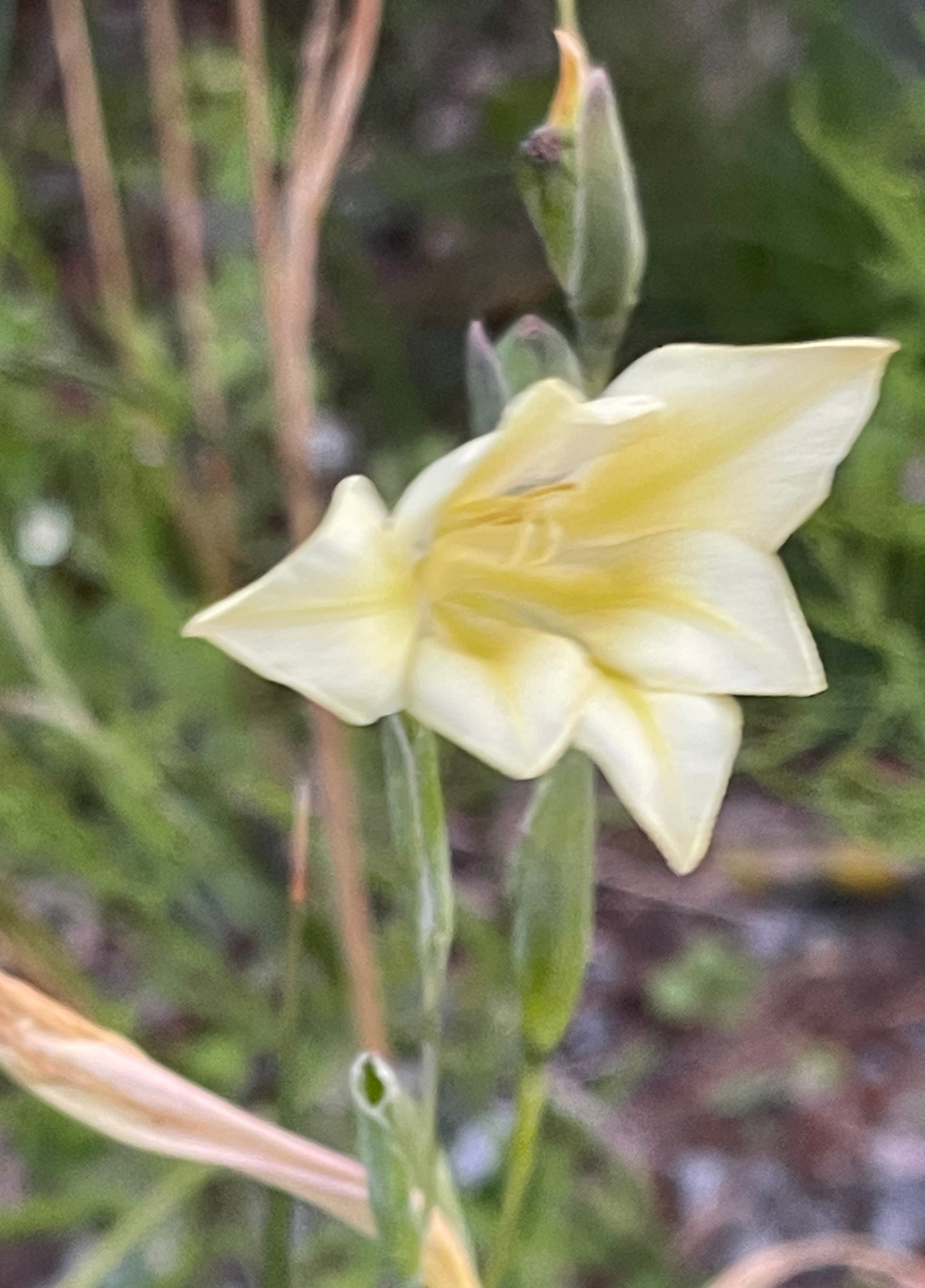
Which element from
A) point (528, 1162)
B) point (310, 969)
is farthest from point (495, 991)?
point (528, 1162)

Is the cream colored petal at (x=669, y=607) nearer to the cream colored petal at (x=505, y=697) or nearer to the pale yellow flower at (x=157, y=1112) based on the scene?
the cream colored petal at (x=505, y=697)

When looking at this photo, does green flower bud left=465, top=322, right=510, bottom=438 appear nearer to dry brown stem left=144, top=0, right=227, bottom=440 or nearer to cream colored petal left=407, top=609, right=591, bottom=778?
cream colored petal left=407, top=609, right=591, bottom=778

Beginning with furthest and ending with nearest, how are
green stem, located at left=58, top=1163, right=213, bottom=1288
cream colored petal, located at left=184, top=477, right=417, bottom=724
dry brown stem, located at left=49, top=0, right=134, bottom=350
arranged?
dry brown stem, located at left=49, top=0, right=134, bottom=350 → green stem, located at left=58, top=1163, right=213, bottom=1288 → cream colored petal, located at left=184, top=477, right=417, bottom=724

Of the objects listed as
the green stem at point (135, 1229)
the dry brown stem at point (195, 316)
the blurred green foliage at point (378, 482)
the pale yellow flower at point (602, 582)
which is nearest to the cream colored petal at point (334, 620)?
the pale yellow flower at point (602, 582)

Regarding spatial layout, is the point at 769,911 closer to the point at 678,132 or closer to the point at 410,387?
the point at 410,387

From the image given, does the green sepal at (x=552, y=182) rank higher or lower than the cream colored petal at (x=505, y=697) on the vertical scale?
higher

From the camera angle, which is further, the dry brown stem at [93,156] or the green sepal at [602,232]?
the dry brown stem at [93,156]

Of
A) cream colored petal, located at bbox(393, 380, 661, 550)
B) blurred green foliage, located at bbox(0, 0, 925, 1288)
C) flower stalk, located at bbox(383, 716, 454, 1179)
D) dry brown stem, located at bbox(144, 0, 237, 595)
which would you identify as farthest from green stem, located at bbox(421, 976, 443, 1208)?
dry brown stem, located at bbox(144, 0, 237, 595)

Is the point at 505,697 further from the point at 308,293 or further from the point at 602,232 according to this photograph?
the point at 308,293

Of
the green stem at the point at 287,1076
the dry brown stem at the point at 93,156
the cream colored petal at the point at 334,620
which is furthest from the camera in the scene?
the dry brown stem at the point at 93,156
